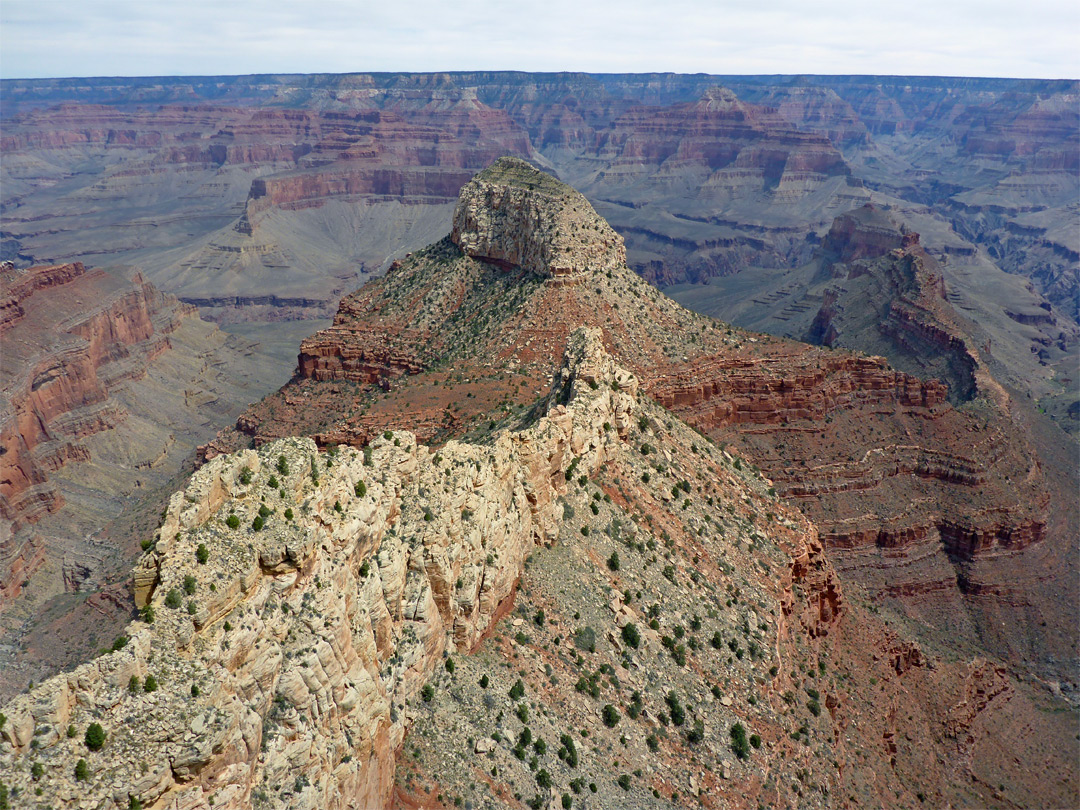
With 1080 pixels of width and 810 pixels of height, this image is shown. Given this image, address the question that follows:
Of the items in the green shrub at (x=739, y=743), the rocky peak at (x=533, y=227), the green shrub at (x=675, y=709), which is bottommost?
the green shrub at (x=739, y=743)

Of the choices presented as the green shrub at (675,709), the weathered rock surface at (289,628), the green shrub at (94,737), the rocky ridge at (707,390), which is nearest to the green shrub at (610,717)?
the green shrub at (675,709)

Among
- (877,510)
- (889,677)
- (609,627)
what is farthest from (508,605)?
(877,510)

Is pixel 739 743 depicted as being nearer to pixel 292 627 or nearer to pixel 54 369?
pixel 292 627

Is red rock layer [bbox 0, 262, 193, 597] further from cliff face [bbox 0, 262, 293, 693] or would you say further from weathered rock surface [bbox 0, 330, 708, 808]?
weathered rock surface [bbox 0, 330, 708, 808]

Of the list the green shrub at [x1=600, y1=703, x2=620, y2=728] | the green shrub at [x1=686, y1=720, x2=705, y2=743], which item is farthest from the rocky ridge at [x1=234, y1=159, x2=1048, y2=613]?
the green shrub at [x1=600, y1=703, x2=620, y2=728]

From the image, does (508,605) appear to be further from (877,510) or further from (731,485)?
(877,510)

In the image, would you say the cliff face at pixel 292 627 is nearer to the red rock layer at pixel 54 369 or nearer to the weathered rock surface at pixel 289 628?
the weathered rock surface at pixel 289 628

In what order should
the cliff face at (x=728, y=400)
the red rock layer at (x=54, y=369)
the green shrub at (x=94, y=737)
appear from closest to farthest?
1. the green shrub at (x=94, y=737)
2. the cliff face at (x=728, y=400)
3. the red rock layer at (x=54, y=369)
